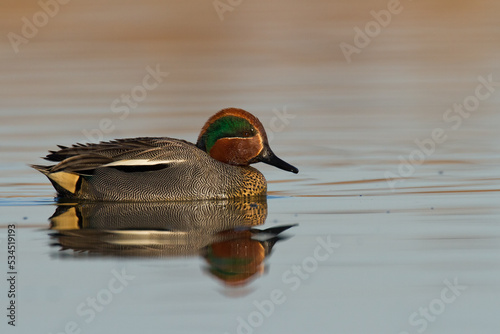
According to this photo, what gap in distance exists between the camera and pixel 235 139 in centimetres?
1071

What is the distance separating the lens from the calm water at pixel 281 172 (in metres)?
6.67

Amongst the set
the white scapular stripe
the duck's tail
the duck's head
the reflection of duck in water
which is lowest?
the reflection of duck in water

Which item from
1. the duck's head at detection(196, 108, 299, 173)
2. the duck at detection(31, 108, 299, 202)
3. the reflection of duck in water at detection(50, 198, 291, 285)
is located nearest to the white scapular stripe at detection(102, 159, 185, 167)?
the duck at detection(31, 108, 299, 202)

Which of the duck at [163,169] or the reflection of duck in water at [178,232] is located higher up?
the duck at [163,169]

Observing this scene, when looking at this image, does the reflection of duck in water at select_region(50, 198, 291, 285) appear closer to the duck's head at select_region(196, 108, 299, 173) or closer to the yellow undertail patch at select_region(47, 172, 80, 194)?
the yellow undertail patch at select_region(47, 172, 80, 194)

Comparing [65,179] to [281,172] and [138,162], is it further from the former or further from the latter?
[281,172]

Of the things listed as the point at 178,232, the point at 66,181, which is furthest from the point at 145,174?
the point at 178,232

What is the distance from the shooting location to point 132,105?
16938 mm

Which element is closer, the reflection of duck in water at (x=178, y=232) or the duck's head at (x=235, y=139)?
the reflection of duck in water at (x=178, y=232)

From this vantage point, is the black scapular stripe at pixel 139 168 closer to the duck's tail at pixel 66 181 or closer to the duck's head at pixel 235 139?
the duck's tail at pixel 66 181

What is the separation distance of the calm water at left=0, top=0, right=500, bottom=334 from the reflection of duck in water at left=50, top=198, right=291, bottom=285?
0.03 m

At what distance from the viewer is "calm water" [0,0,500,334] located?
6.67 meters

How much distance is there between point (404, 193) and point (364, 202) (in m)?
0.62

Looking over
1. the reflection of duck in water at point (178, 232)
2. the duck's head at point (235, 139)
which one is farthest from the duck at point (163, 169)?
the reflection of duck in water at point (178, 232)
